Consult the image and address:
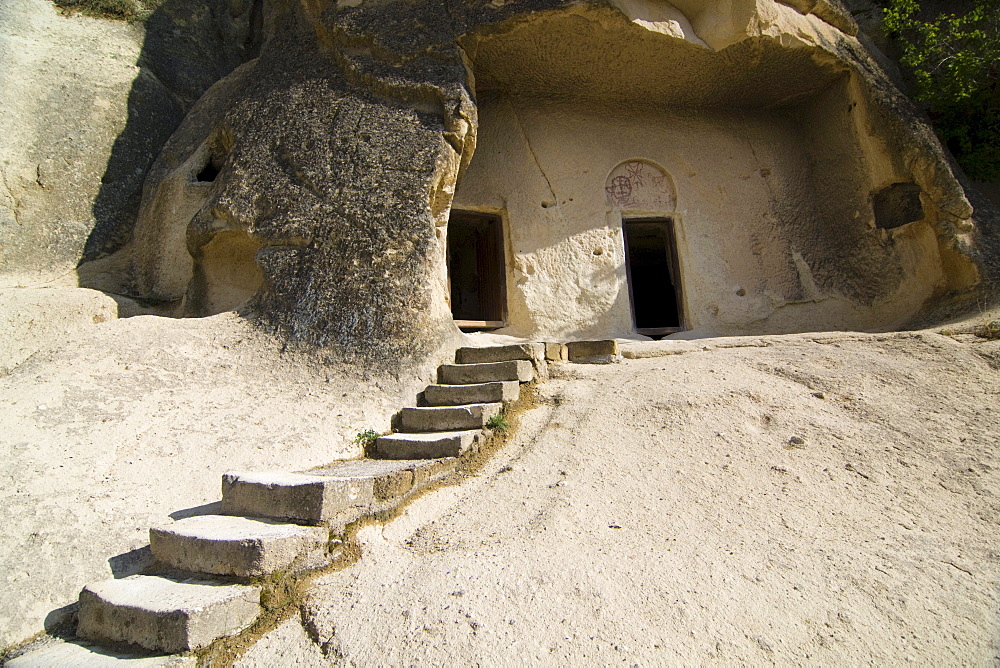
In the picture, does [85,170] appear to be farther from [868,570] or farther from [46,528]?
[868,570]

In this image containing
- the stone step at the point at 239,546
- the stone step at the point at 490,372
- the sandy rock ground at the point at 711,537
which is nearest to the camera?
the sandy rock ground at the point at 711,537

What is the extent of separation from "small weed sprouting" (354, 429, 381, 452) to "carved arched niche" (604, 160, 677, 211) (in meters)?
3.74

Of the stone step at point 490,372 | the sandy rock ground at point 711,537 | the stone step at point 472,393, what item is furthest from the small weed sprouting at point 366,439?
the sandy rock ground at point 711,537

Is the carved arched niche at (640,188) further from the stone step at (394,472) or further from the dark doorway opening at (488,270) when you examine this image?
the stone step at (394,472)

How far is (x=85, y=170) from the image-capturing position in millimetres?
6164

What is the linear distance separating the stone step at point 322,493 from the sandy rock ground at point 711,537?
128mm

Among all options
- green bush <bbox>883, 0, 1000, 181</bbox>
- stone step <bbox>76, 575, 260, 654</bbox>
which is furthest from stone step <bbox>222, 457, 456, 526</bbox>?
green bush <bbox>883, 0, 1000, 181</bbox>

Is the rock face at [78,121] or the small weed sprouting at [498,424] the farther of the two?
the rock face at [78,121]

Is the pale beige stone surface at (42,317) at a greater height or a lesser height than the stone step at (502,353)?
greater

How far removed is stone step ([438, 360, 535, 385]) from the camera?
4.06m

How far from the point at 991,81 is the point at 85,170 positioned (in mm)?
8904

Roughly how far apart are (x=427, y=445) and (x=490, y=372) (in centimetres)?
94

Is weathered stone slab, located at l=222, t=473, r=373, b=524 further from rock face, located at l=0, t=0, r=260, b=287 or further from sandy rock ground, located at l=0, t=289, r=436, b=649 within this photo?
rock face, located at l=0, t=0, r=260, b=287

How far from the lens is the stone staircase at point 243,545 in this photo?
2053 mm
